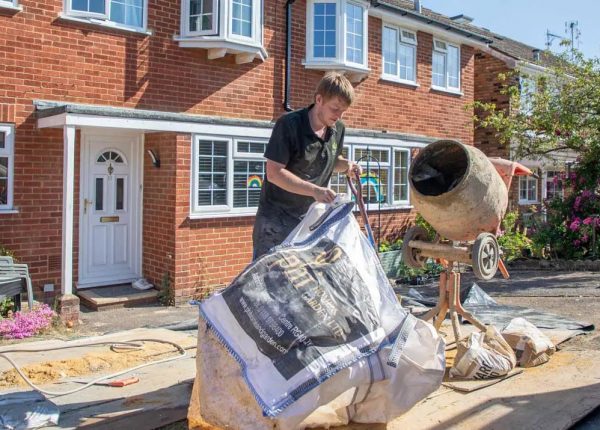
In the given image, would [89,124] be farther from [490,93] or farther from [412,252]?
[490,93]

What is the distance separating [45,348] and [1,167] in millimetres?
4075

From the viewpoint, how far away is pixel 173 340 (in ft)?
16.2

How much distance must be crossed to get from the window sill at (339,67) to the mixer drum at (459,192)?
694 centimetres

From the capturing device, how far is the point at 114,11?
8.84 m

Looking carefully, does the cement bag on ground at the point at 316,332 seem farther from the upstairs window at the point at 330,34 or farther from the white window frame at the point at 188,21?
the upstairs window at the point at 330,34

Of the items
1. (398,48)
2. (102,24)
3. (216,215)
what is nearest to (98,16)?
(102,24)

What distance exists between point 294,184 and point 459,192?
139 centimetres

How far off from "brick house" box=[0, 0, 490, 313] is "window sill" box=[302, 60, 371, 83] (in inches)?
1.3

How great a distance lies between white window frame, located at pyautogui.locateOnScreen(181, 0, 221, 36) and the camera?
941cm

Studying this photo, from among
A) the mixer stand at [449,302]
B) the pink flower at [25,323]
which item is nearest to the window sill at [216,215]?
the pink flower at [25,323]

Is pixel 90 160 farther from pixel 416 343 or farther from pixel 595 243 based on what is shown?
pixel 595 243

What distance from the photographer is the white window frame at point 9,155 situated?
25.6ft

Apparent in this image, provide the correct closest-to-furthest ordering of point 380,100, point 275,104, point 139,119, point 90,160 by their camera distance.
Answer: point 139,119 < point 90,160 < point 275,104 < point 380,100

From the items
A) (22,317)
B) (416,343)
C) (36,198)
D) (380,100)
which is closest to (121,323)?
(22,317)
